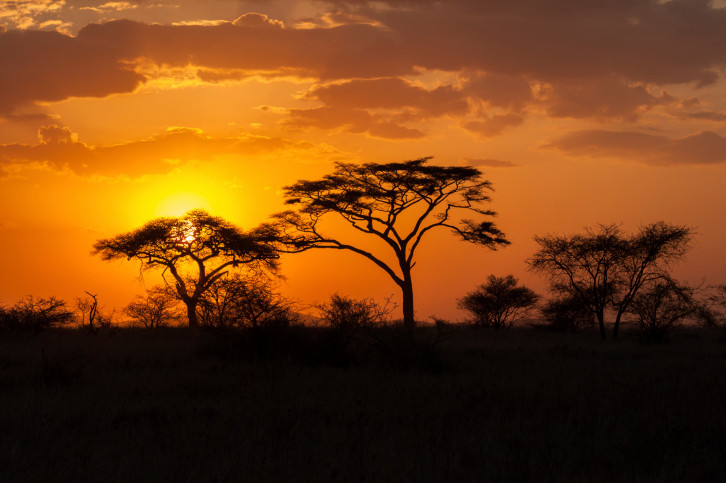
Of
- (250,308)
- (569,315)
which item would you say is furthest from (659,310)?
(250,308)

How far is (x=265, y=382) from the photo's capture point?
12898 millimetres

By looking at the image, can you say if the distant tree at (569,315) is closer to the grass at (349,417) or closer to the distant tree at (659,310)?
the distant tree at (659,310)

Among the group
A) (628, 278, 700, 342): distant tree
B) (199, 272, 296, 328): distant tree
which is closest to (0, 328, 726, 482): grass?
(199, 272, 296, 328): distant tree

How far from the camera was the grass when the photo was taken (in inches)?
279

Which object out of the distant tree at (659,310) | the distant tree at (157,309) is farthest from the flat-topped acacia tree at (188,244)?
the distant tree at (659,310)

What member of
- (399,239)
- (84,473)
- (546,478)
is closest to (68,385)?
(84,473)

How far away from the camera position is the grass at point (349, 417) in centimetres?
707

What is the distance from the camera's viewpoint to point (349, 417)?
31.7 feet

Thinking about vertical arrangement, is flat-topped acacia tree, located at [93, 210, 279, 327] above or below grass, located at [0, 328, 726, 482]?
above

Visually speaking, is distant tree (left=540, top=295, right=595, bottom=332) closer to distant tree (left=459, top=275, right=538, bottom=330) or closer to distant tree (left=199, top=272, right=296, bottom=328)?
distant tree (left=459, top=275, right=538, bottom=330)

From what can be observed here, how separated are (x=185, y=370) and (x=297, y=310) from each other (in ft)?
12.4

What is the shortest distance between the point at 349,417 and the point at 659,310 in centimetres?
2332

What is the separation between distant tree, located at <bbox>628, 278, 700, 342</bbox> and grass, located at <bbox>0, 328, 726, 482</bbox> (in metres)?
12.7

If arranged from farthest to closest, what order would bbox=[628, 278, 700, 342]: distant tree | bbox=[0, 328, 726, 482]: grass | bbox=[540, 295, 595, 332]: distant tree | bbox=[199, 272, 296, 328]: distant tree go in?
1. bbox=[540, 295, 595, 332]: distant tree
2. bbox=[628, 278, 700, 342]: distant tree
3. bbox=[199, 272, 296, 328]: distant tree
4. bbox=[0, 328, 726, 482]: grass
